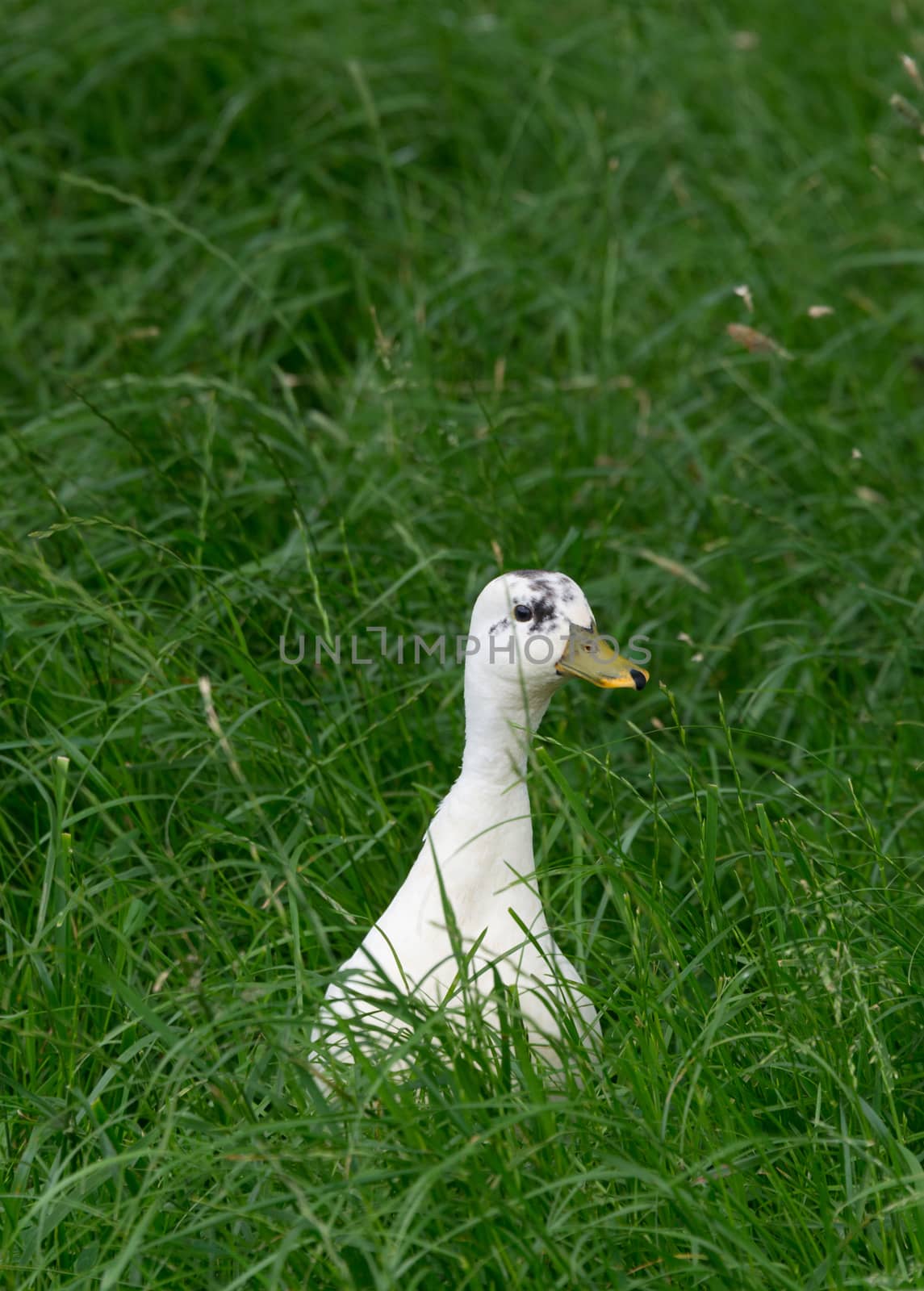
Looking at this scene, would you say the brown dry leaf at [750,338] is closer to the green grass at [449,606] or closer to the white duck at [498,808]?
the green grass at [449,606]

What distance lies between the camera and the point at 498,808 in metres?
2.81

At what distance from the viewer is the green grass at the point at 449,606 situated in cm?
233

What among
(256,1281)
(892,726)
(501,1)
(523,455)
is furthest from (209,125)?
(256,1281)

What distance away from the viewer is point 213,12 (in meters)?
5.74

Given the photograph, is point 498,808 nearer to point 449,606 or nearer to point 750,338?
point 449,606

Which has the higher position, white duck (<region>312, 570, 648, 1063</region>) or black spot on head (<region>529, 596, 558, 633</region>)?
black spot on head (<region>529, 596, 558, 633</region>)

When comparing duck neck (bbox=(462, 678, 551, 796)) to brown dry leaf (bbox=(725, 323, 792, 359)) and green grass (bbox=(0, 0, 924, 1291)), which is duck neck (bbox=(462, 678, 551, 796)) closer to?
green grass (bbox=(0, 0, 924, 1291))

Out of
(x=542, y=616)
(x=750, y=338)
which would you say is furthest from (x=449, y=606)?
(x=542, y=616)

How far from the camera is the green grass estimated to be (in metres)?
2.33

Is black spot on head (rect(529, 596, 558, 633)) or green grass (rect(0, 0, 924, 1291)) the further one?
black spot on head (rect(529, 596, 558, 633))

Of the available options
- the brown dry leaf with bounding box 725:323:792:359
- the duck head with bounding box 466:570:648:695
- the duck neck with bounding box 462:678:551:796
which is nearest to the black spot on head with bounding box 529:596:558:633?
the duck head with bounding box 466:570:648:695

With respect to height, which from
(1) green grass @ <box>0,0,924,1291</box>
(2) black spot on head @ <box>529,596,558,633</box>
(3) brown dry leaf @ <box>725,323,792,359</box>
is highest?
(3) brown dry leaf @ <box>725,323,792,359</box>

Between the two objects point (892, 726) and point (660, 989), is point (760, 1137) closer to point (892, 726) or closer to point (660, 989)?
point (660, 989)

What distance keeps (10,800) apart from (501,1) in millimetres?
3962
